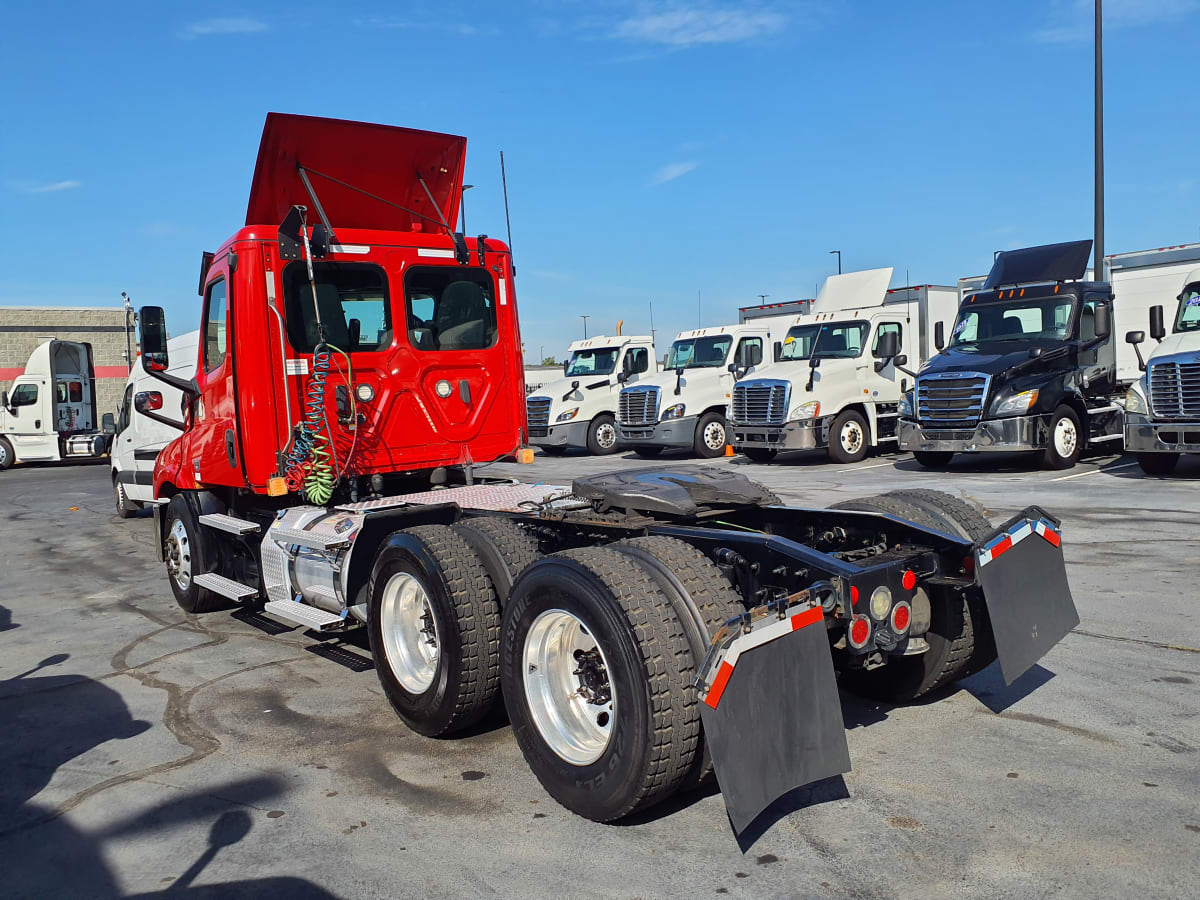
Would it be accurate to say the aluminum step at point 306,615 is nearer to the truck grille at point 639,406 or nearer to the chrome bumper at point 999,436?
the chrome bumper at point 999,436

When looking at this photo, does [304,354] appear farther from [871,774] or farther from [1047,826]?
[1047,826]

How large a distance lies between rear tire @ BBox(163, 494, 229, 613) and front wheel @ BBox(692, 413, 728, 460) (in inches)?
552

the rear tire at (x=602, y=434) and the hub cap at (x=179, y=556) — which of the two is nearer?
the hub cap at (x=179, y=556)

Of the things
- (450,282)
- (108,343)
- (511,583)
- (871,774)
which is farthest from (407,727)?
(108,343)

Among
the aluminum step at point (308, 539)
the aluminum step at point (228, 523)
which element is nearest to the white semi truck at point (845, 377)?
the aluminum step at point (228, 523)

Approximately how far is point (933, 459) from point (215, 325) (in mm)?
12509

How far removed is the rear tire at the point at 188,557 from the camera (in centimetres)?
739

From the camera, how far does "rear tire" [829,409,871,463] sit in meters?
18.0

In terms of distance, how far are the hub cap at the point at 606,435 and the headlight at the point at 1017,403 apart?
1042 cm

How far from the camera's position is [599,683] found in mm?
3834

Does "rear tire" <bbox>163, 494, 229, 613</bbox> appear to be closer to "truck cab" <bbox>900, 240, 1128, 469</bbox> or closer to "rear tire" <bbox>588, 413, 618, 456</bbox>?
"truck cab" <bbox>900, 240, 1128, 469</bbox>

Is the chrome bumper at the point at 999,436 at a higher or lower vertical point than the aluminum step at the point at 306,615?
higher

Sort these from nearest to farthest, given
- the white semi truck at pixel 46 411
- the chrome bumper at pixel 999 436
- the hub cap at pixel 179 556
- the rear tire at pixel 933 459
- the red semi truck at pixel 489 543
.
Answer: the red semi truck at pixel 489 543
the hub cap at pixel 179 556
the chrome bumper at pixel 999 436
the rear tire at pixel 933 459
the white semi truck at pixel 46 411

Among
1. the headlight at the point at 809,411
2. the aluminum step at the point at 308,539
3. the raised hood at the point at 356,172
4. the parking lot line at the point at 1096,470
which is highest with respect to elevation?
the raised hood at the point at 356,172
